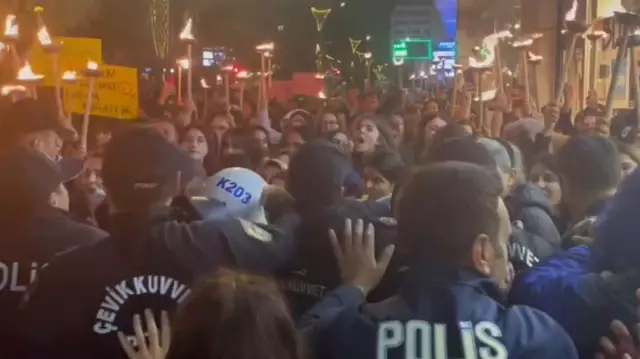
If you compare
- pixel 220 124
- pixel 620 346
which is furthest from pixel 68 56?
pixel 620 346

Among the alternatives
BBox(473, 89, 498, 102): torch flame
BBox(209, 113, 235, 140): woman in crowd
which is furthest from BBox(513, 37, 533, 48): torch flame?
BBox(209, 113, 235, 140): woman in crowd

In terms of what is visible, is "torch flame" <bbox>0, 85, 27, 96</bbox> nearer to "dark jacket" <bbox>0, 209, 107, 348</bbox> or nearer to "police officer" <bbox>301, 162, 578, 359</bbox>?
"dark jacket" <bbox>0, 209, 107, 348</bbox>

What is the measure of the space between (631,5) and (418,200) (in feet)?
2.68

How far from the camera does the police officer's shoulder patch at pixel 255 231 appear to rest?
1.56m

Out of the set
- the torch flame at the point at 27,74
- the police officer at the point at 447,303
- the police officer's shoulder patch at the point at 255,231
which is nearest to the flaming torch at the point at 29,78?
the torch flame at the point at 27,74

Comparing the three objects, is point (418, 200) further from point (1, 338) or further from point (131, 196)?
point (1, 338)

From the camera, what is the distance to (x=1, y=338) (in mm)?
1616

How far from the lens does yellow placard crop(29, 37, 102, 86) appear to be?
1.80 m

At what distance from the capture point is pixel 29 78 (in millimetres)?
1805

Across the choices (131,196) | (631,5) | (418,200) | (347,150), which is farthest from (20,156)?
(631,5)

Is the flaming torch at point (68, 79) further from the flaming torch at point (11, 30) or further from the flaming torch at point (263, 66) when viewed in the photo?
the flaming torch at point (263, 66)

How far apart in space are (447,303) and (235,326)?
472 mm

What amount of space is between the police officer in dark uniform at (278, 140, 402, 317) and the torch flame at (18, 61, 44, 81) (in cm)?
60

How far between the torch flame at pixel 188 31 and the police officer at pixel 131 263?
335 mm
